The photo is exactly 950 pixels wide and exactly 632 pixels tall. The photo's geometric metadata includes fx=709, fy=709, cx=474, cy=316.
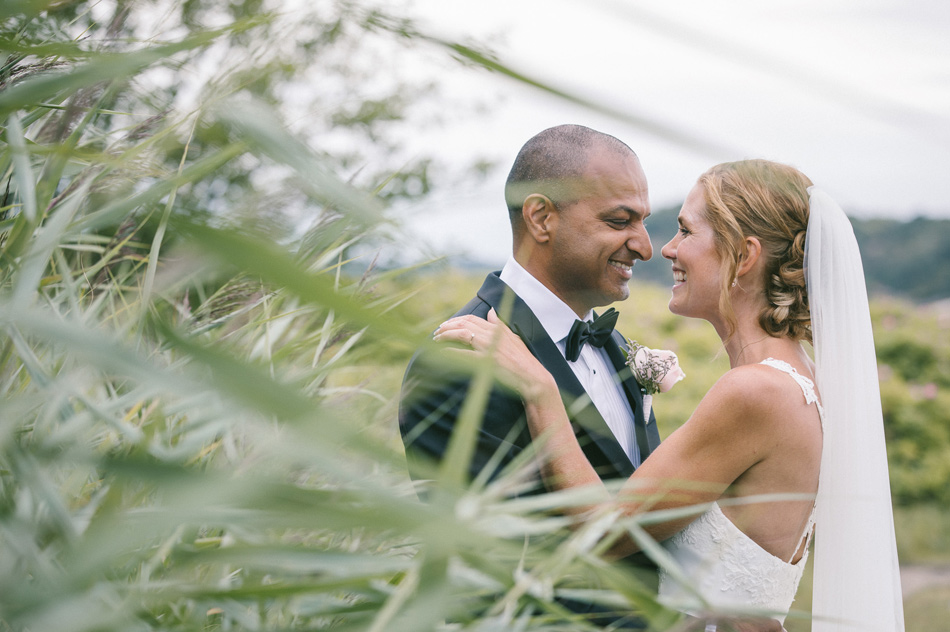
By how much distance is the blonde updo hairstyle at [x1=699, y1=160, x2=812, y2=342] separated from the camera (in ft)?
8.89

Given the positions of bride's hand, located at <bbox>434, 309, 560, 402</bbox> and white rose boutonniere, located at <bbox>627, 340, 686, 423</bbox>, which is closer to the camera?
bride's hand, located at <bbox>434, 309, 560, 402</bbox>

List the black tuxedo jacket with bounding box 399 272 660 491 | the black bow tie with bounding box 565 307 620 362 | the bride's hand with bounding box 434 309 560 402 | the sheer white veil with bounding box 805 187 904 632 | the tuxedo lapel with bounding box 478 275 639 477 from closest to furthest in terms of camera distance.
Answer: the bride's hand with bounding box 434 309 560 402 → the black tuxedo jacket with bounding box 399 272 660 491 → the tuxedo lapel with bounding box 478 275 639 477 → the sheer white veil with bounding box 805 187 904 632 → the black bow tie with bounding box 565 307 620 362

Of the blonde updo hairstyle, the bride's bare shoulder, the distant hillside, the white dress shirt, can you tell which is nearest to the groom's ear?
the white dress shirt

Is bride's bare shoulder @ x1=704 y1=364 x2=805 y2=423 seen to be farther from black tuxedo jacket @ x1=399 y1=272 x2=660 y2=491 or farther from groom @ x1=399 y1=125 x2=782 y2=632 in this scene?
groom @ x1=399 y1=125 x2=782 y2=632

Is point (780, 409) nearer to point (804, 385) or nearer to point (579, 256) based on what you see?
point (804, 385)

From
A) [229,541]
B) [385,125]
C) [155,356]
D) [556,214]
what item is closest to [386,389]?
[155,356]

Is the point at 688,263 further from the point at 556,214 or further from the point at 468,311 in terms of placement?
the point at 468,311

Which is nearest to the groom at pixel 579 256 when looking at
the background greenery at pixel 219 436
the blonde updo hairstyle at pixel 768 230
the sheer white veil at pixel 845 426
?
the blonde updo hairstyle at pixel 768 230

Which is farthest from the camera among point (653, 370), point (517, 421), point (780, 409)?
point (653, 370)

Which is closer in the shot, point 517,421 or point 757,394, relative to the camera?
point 517,421

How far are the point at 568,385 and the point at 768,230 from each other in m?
0.99

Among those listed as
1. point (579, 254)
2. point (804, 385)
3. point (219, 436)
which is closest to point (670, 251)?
point (579, 254)

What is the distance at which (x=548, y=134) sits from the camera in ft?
9.87

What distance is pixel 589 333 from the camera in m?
2.93
